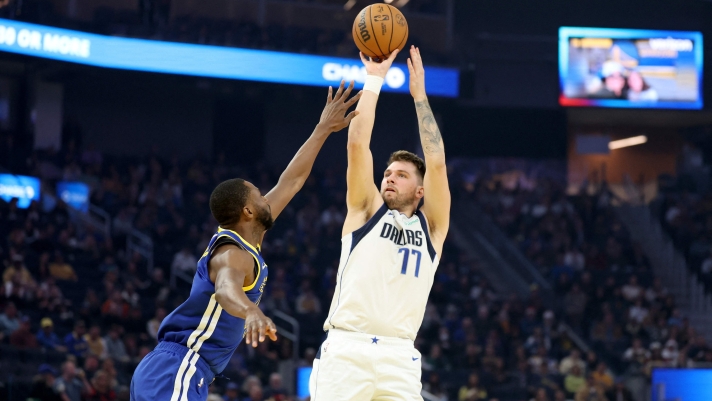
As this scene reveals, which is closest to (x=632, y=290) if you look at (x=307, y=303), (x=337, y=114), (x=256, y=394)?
(x=307, y=303)

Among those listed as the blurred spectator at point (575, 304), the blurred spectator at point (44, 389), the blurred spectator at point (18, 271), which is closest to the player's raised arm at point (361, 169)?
the blurred spectator at point (44, 389)

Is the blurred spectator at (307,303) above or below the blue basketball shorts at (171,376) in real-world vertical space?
below

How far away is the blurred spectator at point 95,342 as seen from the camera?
1340cm

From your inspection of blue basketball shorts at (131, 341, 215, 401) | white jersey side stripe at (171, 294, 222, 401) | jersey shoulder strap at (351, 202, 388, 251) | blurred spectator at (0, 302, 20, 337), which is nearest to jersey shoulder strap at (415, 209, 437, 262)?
jersey shoulder strap at (351, 202, 388, 251)

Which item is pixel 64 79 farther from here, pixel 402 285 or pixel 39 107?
pixel 402 285

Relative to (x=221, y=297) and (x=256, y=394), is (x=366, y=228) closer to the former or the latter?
(x=221, y=297)

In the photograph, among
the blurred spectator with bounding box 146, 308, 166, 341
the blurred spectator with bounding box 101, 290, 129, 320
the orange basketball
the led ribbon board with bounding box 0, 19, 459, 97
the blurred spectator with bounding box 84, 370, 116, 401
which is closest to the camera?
the orange basketball

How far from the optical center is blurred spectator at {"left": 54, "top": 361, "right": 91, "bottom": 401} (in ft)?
38.0

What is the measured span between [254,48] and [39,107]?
5550 mm

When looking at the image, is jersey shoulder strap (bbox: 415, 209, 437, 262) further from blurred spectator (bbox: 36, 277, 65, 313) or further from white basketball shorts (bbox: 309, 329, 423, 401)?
blurred spectator (bbox: 36, 277, 65, 313)

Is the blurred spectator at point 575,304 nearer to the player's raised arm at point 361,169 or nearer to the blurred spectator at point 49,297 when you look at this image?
the blurred spectator at point 49,297

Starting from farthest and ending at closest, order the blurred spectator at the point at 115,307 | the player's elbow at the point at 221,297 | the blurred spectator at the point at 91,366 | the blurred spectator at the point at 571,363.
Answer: the blurred spectator at the point at 571,363 < the blurred spectator at the point at 115,307 < the blurred spectator at the point at 91,366 < the player's elbow at the point at 221,297

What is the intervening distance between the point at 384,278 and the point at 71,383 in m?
7.90

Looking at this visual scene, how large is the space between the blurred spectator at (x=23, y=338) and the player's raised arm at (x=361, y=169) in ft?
29.7
